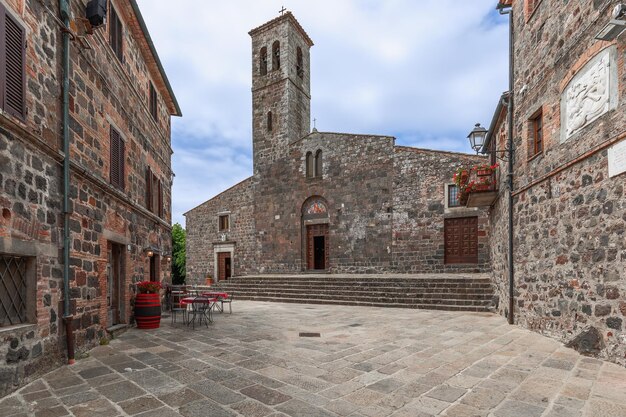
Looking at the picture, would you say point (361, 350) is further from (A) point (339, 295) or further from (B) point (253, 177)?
(B) point (253, 177)

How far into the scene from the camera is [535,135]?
24.3ft

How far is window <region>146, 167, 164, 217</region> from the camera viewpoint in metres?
10.1

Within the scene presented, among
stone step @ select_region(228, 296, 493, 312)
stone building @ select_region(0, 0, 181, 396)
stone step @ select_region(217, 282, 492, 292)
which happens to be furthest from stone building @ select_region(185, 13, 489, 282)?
stone building @ select_region(0, 0, 181, 396)

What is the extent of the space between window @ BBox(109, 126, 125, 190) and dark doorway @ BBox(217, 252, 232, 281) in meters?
15.2

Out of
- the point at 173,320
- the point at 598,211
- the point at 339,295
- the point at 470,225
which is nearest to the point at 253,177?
the point at 339,295

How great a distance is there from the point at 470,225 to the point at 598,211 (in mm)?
10947

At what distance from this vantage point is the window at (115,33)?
746 cm

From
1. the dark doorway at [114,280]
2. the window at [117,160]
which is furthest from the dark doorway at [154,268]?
the window at [117,160]

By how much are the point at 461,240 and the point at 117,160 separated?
13.6m

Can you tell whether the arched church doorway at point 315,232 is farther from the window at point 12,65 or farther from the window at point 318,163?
the window at point 12,65

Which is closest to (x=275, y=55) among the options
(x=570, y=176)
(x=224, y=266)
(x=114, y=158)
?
(x=224, y=266)

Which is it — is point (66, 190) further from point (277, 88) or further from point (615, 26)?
point (277, 88)

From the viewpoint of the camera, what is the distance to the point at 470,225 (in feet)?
52.1

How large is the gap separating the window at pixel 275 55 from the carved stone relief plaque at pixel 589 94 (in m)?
17.8
